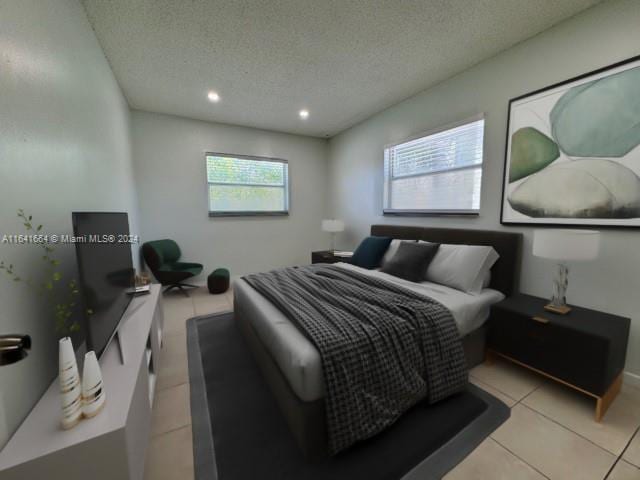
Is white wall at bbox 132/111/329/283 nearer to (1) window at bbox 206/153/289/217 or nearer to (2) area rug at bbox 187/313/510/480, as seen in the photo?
(1) window at bbox 206/153/289/217

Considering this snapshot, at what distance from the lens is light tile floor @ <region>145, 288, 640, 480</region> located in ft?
4.10

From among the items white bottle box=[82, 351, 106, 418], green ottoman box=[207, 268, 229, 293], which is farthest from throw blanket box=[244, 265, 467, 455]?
green ottoman box=[207, 268, 229, 293]

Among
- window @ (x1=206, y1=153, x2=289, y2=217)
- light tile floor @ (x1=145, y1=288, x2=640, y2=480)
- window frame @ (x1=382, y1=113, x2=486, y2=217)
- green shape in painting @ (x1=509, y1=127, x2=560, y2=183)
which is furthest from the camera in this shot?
window @ (x1=206, y1=153, x2=289, y2=217)

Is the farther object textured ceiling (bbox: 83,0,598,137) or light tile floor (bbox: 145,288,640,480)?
textured ceiling (bbox: 83,0,598,137)

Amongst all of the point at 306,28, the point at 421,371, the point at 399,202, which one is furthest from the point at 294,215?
the point at 421,371

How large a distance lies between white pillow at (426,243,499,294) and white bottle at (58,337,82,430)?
253 centimetres

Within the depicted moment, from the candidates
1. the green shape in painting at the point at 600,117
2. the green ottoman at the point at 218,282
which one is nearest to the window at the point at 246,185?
the green ottoman at the point at 218,282

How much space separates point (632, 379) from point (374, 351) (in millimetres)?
2008

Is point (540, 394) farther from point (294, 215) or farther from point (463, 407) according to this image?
point (294, 215)

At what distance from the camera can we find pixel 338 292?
6.84 feet

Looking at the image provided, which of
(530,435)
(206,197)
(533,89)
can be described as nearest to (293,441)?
(530,435)

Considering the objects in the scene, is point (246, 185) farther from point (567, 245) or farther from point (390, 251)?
point (567, 245)

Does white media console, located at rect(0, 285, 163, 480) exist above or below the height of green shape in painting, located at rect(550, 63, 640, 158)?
below

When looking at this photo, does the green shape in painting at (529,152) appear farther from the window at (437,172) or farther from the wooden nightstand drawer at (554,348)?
the wooden nightstand drawer at (554,348)
